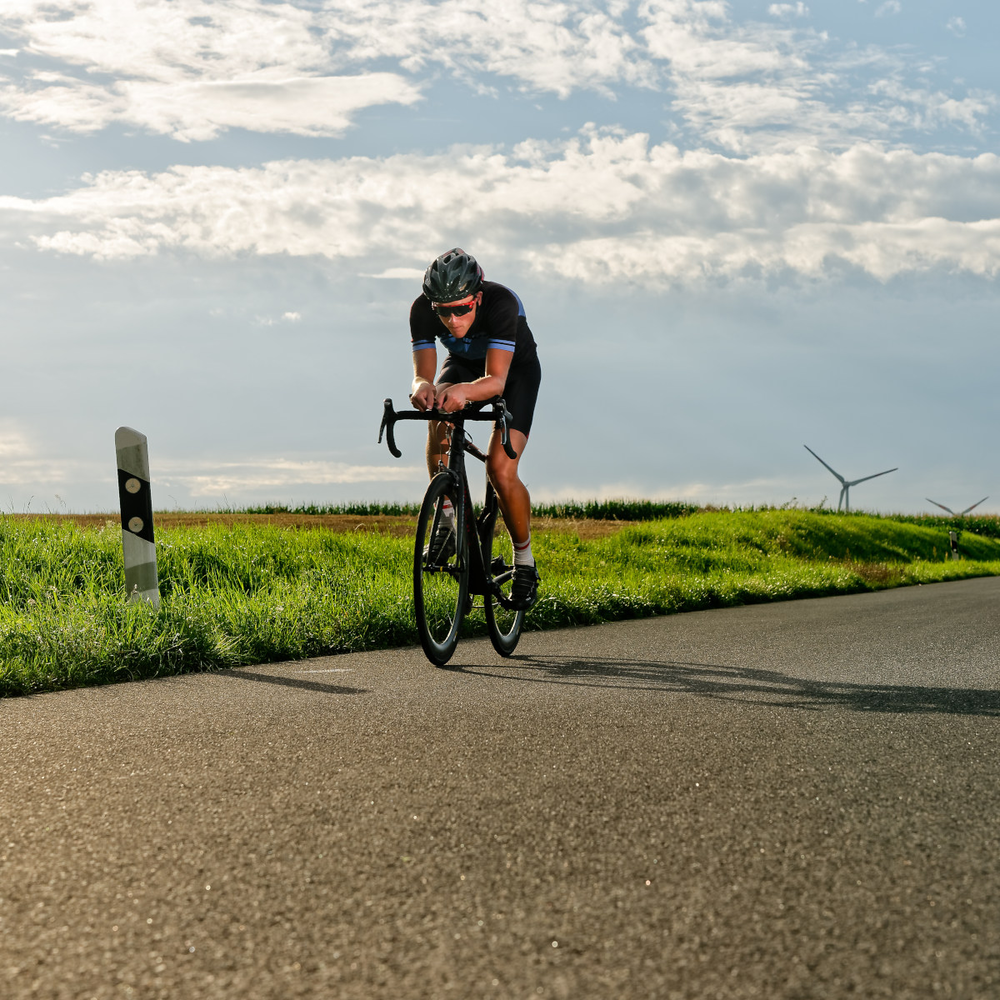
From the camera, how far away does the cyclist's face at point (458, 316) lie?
5965 mm

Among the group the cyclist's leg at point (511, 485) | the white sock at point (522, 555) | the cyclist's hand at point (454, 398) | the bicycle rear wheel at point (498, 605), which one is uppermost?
the cyclist's hand at point (454, 398)

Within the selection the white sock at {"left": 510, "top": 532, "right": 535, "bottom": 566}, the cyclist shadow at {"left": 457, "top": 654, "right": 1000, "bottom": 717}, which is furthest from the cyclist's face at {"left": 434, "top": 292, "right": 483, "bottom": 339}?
the cyclist shadow at {"left": 457, "top": 654, "right": 1000, "bottom": 717}

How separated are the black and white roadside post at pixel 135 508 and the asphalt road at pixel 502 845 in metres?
2.28

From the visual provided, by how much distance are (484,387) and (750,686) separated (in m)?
2.23

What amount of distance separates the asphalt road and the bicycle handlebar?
60.9 inches

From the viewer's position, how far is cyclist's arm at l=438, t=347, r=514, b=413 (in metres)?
5.63

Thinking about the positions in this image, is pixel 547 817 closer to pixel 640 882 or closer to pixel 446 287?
pixel 640 882

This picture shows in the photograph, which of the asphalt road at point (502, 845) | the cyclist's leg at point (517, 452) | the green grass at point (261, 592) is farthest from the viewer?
the cyclist's leg at point (517, 452)

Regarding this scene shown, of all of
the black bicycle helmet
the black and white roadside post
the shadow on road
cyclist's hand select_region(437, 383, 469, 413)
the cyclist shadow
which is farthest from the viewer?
the black and white roadside post

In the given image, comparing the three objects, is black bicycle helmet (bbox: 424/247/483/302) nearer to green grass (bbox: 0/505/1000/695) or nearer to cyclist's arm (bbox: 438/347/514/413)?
cyclist's arm (bbox: 438/347/514/413)

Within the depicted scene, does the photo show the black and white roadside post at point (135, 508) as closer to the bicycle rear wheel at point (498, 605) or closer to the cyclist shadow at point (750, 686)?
the bicycle rear wheel at point (498, 605)

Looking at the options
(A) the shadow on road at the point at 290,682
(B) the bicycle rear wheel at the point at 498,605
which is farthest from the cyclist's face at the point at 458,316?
(A) the shadow on road at the point at 290,682

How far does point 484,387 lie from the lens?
5766 millimetres

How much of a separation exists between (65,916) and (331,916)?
1.97 feet
